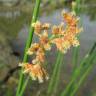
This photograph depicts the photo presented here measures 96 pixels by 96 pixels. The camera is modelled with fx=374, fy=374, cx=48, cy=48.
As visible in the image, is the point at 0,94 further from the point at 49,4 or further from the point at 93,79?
the point at 49,4

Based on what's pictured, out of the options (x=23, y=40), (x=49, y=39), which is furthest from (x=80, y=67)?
(x=23, y=40)

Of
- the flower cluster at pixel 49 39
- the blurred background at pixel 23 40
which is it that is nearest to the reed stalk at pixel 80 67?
the blurred background at pixel 23 40

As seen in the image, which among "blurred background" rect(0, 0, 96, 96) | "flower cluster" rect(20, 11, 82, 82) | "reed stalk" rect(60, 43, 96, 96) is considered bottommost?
"blurred background" rect(0, 0, 96, 96)

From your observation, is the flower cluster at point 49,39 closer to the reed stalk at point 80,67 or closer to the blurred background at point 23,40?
the blurred background at point 23,40

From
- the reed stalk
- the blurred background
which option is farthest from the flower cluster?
the reed stalk

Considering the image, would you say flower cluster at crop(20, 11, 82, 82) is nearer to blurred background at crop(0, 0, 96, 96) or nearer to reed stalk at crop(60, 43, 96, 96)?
blurred background at crop(0, 0, 96, 96)

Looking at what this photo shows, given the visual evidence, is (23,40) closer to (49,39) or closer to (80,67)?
(80,67)

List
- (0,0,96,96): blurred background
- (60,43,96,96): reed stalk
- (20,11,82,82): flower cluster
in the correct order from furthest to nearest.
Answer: (0,0,96,96): blurred background
(60,43,96,96): reed stalk
(20,11,82,82): flower cluster

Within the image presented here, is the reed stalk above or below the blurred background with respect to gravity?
above
